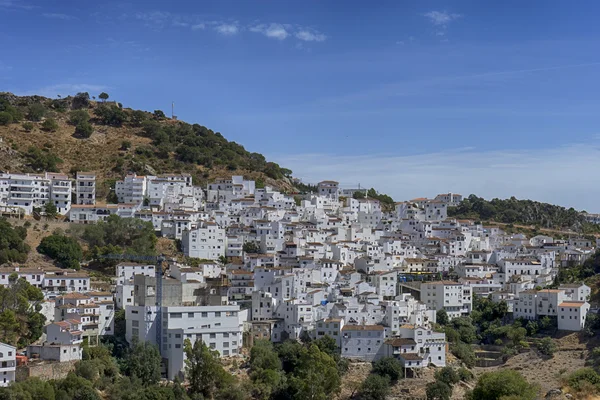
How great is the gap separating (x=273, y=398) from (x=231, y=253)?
14.6 metres

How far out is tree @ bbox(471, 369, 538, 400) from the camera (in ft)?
104

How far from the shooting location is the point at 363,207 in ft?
197

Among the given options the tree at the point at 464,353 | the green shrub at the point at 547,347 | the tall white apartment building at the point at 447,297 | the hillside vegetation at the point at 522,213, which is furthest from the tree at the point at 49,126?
the green shrub at the point at 547,347

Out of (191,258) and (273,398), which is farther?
(191,258)

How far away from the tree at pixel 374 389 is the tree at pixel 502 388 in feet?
10.8

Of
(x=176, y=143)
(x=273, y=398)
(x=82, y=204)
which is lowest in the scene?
(x=273, y=398)

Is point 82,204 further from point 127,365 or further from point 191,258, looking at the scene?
point 127,365

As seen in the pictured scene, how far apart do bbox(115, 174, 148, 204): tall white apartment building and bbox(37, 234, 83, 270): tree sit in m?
11.1

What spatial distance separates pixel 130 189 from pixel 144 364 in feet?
Result: 74.4

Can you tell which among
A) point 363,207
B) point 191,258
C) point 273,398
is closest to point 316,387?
point 273,398

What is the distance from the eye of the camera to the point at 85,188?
2025 inches

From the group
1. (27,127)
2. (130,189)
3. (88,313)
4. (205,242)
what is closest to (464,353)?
(205,242)

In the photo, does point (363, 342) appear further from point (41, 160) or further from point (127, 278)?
point (41, 160)

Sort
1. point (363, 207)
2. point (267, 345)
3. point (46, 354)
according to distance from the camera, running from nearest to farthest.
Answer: point (46, 354), point (267, 345), point (363, 207)
